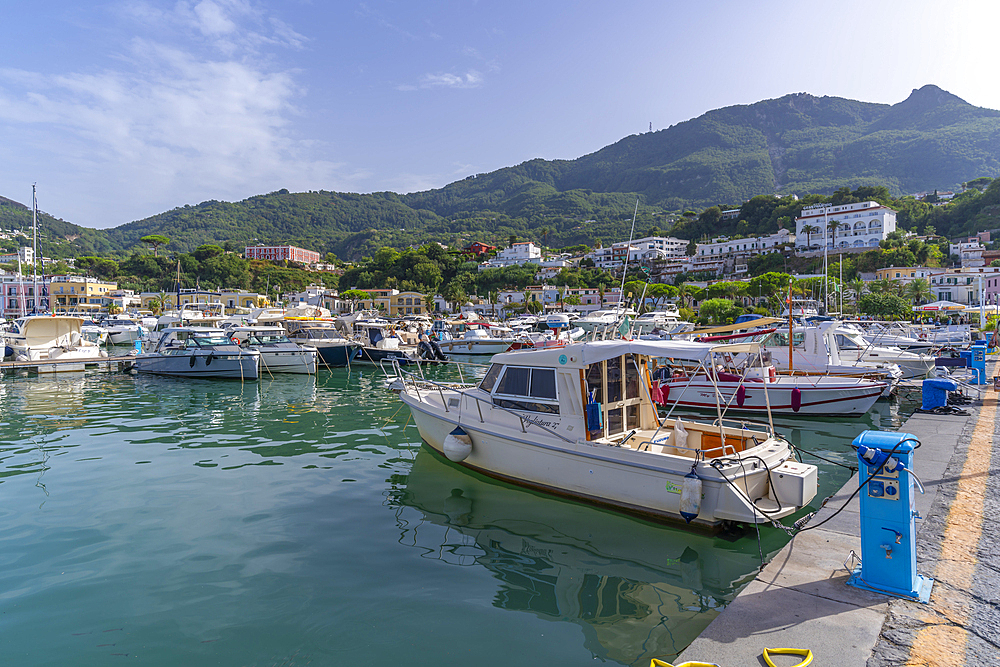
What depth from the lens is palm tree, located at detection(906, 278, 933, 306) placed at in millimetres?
59469

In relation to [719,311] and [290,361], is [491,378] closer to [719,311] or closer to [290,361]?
[290,361]

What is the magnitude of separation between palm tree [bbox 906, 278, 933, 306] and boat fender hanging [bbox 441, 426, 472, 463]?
68727 mm

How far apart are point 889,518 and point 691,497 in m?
2.40

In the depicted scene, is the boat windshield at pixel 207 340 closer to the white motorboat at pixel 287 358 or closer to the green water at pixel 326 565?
the white motorboat at pixel 287 358

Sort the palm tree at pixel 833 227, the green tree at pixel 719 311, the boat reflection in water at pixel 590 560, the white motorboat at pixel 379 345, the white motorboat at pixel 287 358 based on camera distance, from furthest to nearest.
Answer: the palm tree at pixel 833 227 → the green tree at pixel 719 311 → the white motorboat at pixel 379 345 → the white motorboat at pixel 287 358 → the boat reflection in water at pixel 590 560

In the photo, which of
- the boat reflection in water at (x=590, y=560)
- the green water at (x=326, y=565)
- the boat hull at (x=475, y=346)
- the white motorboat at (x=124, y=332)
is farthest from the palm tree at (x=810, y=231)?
the boat reflection in water at (x=590, y=560)

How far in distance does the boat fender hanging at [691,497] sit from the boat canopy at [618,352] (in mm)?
1592

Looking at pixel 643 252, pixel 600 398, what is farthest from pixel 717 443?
pixel 643 252

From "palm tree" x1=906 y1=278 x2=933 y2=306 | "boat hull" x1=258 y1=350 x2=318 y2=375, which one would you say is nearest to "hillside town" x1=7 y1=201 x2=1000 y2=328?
"palm tree" x1=906 y1=278 x2=933 y2=306

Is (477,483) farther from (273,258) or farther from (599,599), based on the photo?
(273,258)

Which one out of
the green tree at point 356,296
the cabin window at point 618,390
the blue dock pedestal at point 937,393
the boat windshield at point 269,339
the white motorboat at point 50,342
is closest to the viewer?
the cabin window at point 618,390

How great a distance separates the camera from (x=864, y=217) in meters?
106

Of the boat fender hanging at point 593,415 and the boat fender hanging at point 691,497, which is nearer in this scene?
the boat fender hanging at point 691,497

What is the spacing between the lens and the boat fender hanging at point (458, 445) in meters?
9.38
